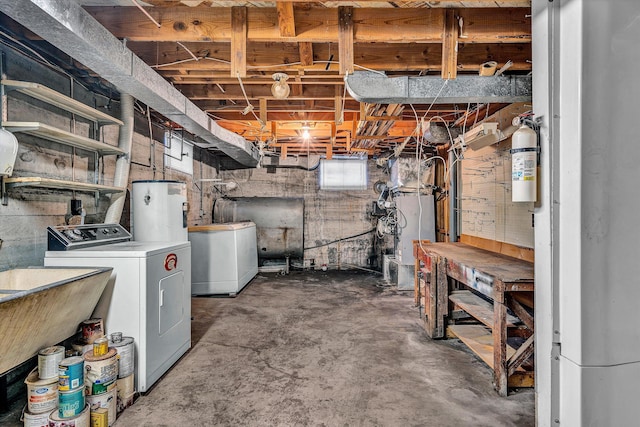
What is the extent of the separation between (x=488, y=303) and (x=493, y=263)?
0.48m

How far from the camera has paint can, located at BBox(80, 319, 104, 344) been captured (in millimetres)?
1971

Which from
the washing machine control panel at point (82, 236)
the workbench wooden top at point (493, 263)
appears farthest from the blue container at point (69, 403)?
the workbench wooden top at point (493, 263)

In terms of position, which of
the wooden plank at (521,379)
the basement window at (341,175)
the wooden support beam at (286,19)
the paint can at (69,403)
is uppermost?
the wooden support beam at (286,19)

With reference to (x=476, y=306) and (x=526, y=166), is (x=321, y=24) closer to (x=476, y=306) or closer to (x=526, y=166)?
(x=526, y=166)

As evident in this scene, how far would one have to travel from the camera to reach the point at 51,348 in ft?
5.79

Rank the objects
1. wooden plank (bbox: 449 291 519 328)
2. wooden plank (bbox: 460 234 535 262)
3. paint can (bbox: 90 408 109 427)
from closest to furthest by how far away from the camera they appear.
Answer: paint can (bbox: 90 408 109 427) → wooden plank (bbox: 449 291 519 328) → wooden plank (bbox: 460 234 535 262)

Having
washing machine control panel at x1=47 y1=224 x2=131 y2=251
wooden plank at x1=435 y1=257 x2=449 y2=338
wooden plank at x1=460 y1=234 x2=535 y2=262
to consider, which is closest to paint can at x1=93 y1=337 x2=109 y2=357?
washing machine control panel at x1=47 y1=224 x2=131 y2=251

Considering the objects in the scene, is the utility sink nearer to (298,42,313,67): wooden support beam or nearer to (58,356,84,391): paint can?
(58,356,84,391): paint can

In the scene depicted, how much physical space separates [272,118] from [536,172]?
338cm

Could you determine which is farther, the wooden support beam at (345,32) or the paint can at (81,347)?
the wooden support beam at (345,32)

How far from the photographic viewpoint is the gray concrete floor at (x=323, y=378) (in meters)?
1.96

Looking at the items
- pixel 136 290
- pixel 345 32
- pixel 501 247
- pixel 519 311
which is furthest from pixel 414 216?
pixel 136 290

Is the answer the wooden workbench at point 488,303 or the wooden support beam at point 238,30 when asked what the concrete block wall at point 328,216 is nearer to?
the wooden workbench at point 488,303

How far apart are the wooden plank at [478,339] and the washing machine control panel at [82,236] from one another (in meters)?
2.99
